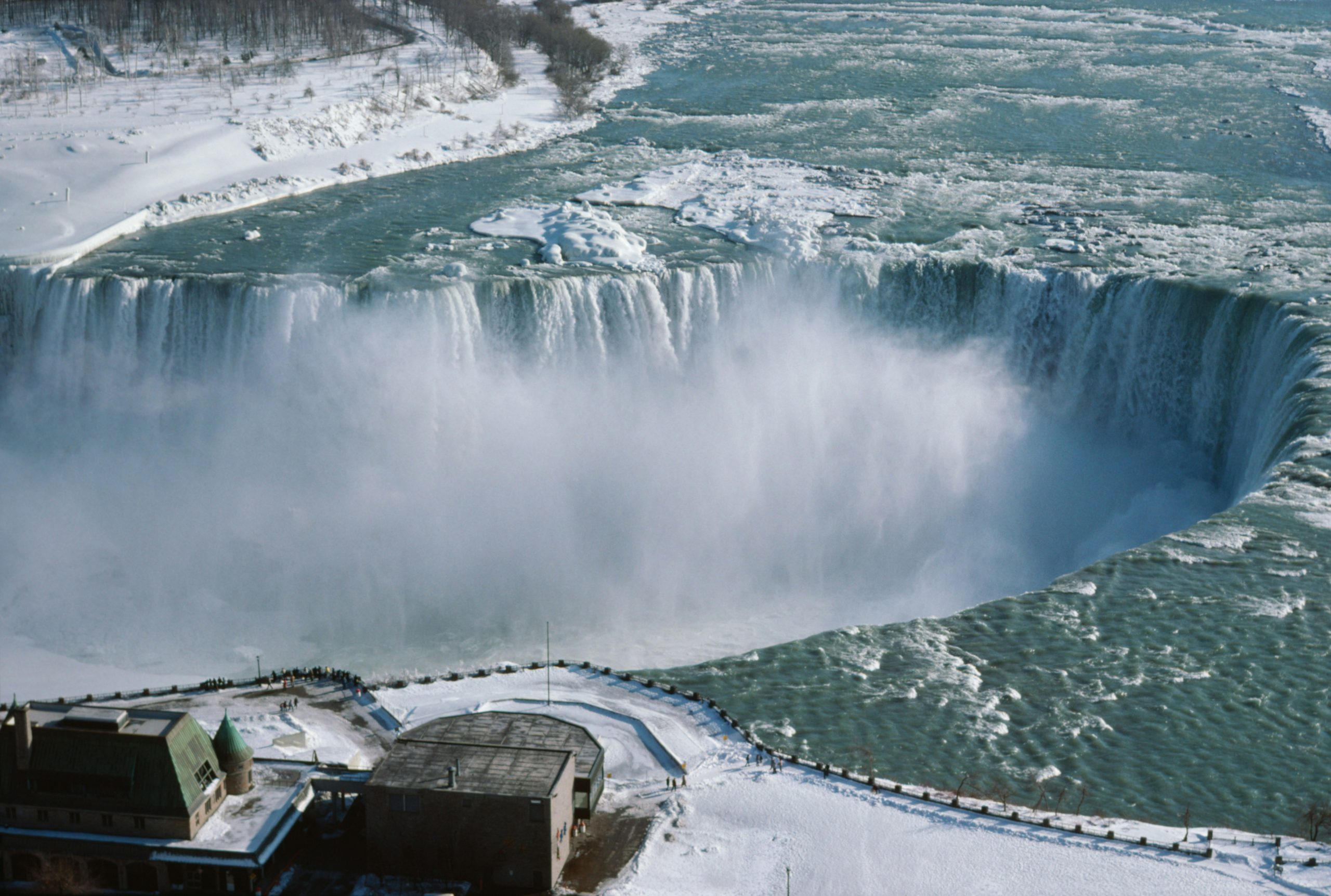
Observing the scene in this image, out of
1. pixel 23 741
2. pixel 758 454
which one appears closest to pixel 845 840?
pixel 23 741

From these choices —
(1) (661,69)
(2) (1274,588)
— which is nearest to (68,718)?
(2) (1274,588)

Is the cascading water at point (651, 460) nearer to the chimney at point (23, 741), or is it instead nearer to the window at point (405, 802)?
the window at point (405, 802)

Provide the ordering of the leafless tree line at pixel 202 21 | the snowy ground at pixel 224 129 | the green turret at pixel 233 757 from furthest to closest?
the leafless tree line at pixel 202 21
the snowy ground at pixel 224 129
the green turret at pixel 233 757

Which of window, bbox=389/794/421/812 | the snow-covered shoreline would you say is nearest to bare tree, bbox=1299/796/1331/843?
the snow-covered shoreline

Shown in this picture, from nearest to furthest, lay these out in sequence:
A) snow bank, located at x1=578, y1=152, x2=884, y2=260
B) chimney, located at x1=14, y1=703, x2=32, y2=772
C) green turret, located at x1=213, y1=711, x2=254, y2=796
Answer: chimney, located at x1=14, y1=703, x2=32, y2=772
green turret, located at x1=213, y1=711, x2=254, y2=796
snow bank, located at x1=578, y1=152, x2=884, y2=260

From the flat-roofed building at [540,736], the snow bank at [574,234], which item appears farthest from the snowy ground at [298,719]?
the snow bank at [574,234]

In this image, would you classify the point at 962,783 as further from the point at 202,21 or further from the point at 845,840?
the point at 202,21

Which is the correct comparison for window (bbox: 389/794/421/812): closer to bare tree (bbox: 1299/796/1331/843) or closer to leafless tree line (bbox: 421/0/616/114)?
bare tree (bbox: 1299/796/1331/843)
